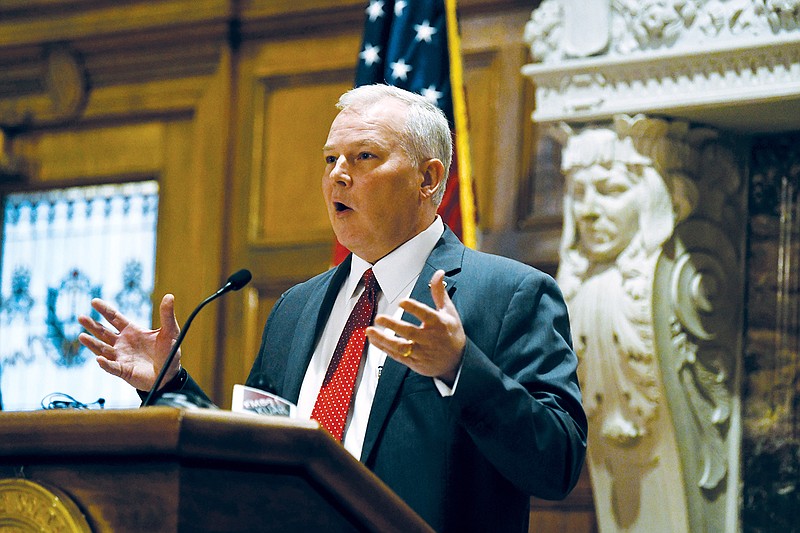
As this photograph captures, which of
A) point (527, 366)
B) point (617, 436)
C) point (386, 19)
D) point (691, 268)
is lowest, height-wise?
point (617, 436)

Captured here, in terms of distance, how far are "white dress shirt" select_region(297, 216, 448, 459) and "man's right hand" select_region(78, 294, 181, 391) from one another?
258 mm

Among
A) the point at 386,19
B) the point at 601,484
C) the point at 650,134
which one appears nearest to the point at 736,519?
the point at 601,484

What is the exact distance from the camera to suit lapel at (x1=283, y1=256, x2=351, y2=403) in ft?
7.74

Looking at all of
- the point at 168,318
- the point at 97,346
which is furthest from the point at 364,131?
the point at 97,346

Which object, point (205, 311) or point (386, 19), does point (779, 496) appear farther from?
point (205, 311)

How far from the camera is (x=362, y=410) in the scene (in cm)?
225

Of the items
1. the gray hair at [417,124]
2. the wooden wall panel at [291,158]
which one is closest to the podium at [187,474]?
the gray hair at [417,124]

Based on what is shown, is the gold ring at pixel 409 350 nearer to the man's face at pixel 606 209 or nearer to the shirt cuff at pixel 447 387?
the shirt cuff at pixel 447 387

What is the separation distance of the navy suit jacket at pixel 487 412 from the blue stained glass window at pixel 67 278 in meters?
2.50

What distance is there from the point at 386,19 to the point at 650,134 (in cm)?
103

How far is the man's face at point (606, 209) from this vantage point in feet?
10.8

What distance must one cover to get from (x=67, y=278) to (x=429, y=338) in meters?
3.34

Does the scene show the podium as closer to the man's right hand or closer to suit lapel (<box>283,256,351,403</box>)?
the man's right hand

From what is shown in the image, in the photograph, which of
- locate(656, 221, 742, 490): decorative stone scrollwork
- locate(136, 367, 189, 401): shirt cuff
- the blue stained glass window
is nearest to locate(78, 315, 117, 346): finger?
locate(136, 367, 189, 401): shirt cuff
